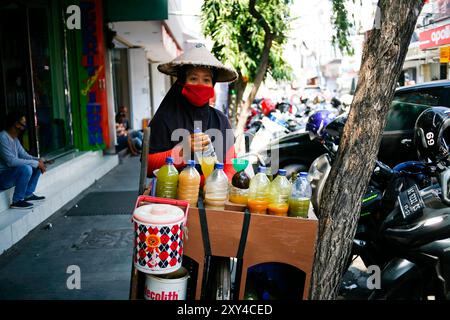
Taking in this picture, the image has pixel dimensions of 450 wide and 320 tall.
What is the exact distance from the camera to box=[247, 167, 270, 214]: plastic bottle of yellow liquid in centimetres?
233

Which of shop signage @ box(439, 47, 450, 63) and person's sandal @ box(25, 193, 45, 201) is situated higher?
shop signage @ box(439, 47, 450, 63)

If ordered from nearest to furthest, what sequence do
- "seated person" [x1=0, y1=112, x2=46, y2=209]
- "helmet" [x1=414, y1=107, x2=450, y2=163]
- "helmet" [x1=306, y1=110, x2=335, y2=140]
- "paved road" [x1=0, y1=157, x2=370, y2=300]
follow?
"helmet" [x1=414, y1=107, x2=450, y2=163]
"paved road" [x1=0, y1=157, x2=370, y2=300]
"seated person" [x1=0, y1=112, x2=46, y2=209]
"helmet" [x1=306, y1=110, x2=335, y2=140]

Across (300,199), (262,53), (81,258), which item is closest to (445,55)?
(262,53)

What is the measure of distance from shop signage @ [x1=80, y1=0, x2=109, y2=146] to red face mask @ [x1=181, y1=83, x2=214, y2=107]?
6568mm

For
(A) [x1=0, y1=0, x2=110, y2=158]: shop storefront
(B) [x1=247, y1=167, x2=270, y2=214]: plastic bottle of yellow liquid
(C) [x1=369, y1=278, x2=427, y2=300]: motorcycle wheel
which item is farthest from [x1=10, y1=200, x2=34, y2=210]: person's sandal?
(C) [x1=369, y1=278, x2=427, y2=300]: motorcycle wheel

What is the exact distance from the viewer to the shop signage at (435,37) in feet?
48.2

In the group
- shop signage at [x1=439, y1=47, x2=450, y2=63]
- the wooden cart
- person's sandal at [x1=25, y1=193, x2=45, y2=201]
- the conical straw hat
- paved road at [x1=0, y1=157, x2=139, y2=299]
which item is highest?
shop signage at [x1=439, y1=47, x2=450, y2=63]

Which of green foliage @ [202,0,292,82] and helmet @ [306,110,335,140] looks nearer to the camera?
helmet @ [306,110,335,140]

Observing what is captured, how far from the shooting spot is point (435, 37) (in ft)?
50.9

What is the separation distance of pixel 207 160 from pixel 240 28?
5457 mm

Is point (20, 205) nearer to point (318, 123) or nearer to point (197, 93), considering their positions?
point (197, 93)

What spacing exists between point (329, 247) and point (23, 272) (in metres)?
2.96

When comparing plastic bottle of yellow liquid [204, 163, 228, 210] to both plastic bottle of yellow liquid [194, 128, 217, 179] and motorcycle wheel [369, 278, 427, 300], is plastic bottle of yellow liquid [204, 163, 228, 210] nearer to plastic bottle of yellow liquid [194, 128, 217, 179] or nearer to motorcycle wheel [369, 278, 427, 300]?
plastic bottle of yellow liquid [194, 128, 217, 179]

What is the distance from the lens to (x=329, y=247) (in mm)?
2461
